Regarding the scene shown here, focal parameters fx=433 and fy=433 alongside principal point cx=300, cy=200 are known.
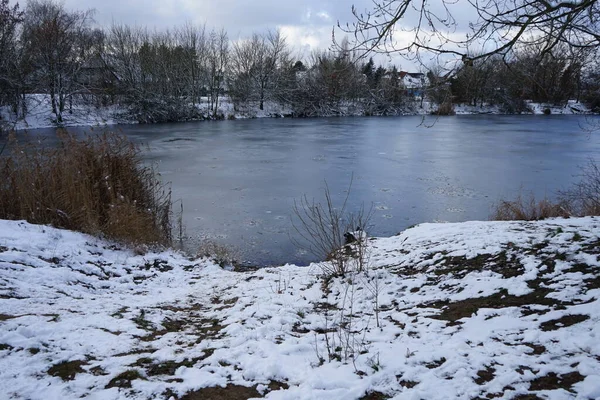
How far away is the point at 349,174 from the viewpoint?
1631 centimetres

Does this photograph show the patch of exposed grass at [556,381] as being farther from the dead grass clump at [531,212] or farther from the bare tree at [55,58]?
the bare tree at [55,58]

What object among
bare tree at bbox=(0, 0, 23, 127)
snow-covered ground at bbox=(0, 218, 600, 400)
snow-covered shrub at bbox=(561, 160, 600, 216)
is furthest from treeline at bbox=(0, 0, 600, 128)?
snow-covered ground at bbox=(0, 218, 600, 400)

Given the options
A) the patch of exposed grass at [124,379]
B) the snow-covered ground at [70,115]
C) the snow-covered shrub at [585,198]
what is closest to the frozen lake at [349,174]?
the snow-covered shrub at [585,198]

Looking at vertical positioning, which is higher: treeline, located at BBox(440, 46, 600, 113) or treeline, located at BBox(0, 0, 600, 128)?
treeline, located at BBox(0, 0, 600, 128)

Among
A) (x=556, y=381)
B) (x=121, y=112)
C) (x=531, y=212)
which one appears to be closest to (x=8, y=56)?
(x=121, y=112)

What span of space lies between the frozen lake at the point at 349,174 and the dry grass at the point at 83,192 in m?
1.60

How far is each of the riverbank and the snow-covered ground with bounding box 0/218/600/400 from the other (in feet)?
57.7

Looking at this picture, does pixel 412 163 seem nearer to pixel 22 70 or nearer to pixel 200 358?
pixel 200 358

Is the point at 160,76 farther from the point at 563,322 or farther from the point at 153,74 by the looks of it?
the point at 563,322

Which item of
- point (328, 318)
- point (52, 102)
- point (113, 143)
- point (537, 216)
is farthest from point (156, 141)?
point (328, 318)

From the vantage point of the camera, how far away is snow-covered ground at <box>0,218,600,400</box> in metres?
2.87

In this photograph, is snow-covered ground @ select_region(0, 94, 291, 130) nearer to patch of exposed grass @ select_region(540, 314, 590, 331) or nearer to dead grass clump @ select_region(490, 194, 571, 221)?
dead grass clump @ select_region(490, 194, 571, 221)

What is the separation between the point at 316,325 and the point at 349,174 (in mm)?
12400

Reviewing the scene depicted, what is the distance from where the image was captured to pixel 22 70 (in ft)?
98.4
